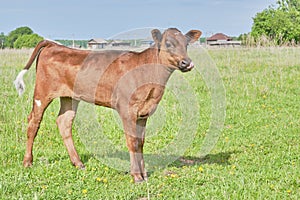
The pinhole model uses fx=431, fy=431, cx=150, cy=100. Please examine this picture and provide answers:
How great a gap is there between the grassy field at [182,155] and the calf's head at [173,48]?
58.6 inches

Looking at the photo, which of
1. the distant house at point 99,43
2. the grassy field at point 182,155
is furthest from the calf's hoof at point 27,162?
the distant house at point 99,43

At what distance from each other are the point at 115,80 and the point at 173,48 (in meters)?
0.96

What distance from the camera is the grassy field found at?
201 inches

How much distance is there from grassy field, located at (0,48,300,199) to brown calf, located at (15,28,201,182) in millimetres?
418

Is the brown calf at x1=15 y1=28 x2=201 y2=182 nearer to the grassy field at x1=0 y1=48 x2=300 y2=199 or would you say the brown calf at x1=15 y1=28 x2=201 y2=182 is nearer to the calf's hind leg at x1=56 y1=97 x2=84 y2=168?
the calf's hind leg at x1=56 y1=97 x2=84 y2=168

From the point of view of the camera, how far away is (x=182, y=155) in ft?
23.0

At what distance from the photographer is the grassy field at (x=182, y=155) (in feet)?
16.7

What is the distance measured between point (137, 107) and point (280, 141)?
10.3 feet

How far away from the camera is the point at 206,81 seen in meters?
13.5

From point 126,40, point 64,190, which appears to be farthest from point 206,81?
point 64,190

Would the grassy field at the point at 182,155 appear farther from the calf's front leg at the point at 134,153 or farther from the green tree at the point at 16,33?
the green tree at the point at 16,33

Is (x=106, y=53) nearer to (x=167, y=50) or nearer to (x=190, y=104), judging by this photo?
(x=167, y=50)

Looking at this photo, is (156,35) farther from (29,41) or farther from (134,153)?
(29,41)

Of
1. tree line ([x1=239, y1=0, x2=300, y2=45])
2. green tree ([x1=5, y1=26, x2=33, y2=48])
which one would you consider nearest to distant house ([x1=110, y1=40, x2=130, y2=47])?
green tree ([x1=5, y1=26, x2=33, y2=48])
